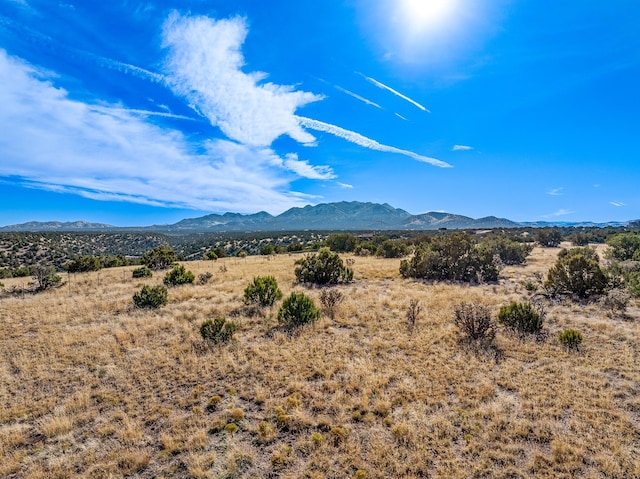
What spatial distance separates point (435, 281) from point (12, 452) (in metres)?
20.8

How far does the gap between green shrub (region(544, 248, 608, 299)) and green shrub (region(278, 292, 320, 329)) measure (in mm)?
13710

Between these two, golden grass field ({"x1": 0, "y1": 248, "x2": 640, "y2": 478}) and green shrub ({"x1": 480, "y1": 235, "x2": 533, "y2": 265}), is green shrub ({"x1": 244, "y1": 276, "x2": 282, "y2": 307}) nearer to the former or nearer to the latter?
golden grass field ({"x1": 0, "y1": 248, "x2": 640, "y2": 478})

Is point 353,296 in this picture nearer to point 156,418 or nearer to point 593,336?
point 593,336

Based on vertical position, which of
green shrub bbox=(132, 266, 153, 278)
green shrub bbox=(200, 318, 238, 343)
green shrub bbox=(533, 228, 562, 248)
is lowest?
green shrub bbox=(200, 318, 238, 343)

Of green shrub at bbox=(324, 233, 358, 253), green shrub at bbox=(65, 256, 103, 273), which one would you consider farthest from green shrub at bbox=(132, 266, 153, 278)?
green shrub at bbox=(324, 233, 358, 253)

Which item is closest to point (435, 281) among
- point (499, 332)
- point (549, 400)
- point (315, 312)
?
point (499, 332)

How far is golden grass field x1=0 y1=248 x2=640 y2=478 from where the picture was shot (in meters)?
5.36

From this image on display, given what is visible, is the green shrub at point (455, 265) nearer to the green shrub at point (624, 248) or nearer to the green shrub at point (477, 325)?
the green shrub at point (477, 325)

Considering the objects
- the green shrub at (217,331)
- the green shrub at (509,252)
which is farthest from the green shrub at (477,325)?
the green shrub at (509,252)

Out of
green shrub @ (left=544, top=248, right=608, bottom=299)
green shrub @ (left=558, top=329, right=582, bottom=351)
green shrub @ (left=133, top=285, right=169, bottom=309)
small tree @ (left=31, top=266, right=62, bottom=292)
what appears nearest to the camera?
green shrub @ (left=558, top=329, right=582, bottom=351)

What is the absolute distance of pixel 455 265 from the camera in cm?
2195

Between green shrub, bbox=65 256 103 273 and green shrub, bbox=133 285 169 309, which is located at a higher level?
green shrub, bbox=65 256 103 273

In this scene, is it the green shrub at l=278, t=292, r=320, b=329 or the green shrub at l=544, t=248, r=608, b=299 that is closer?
the green shrub at l=278, t=292, r=320, b=329

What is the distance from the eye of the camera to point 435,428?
19.9ft
